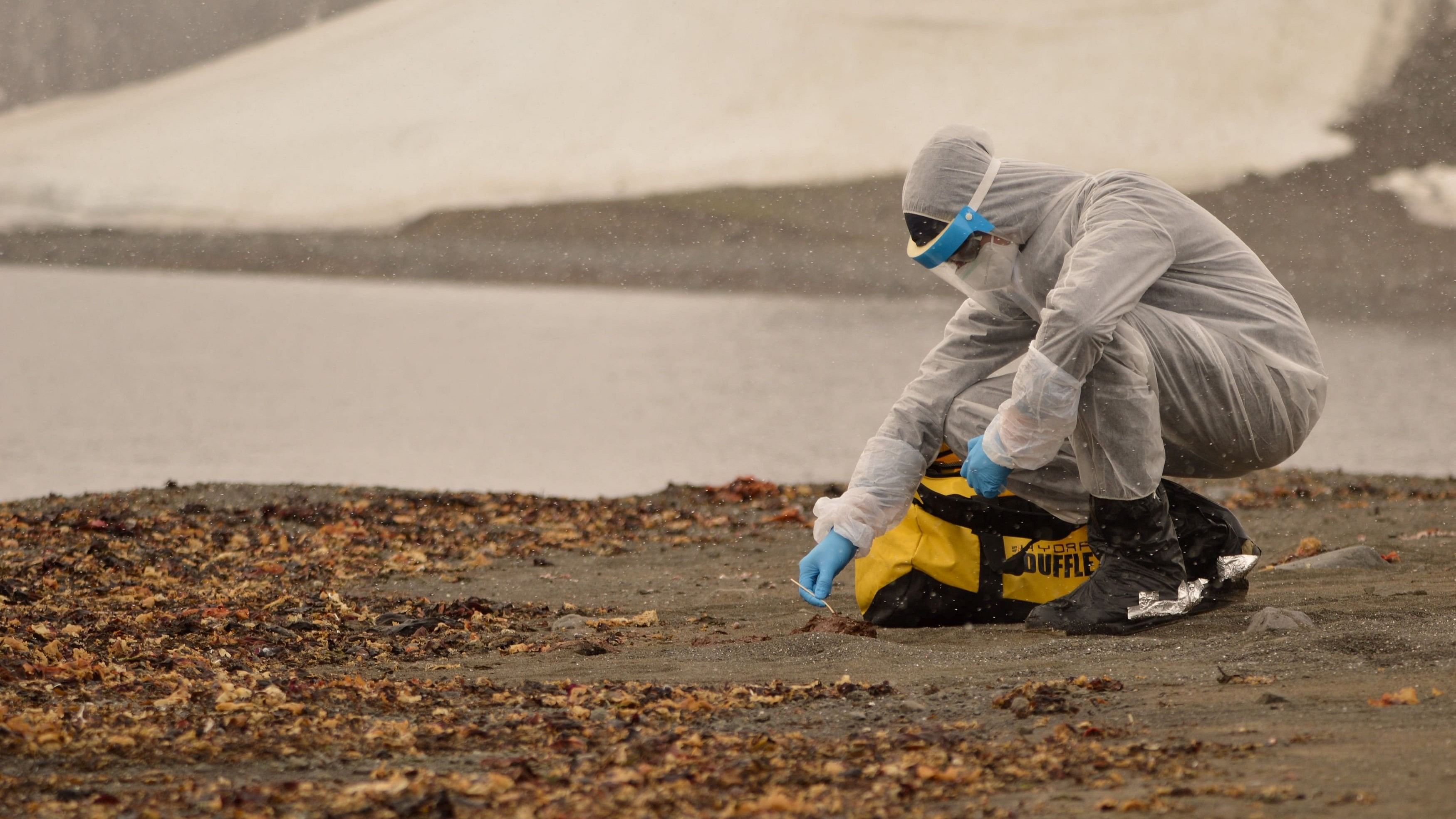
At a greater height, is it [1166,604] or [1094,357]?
[1094,357]

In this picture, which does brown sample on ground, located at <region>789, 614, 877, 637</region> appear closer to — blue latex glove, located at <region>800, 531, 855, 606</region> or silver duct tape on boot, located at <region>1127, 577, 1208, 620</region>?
blue latex glove, located at <region>800, 531, 855, 606</region>

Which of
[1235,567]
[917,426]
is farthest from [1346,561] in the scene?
[917,426]

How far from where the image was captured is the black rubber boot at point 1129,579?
2854 millimetres

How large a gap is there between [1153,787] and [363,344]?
20109mm

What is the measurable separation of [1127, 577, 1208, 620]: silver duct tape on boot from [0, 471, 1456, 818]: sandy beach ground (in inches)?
2.2

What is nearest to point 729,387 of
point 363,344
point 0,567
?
point 363,344

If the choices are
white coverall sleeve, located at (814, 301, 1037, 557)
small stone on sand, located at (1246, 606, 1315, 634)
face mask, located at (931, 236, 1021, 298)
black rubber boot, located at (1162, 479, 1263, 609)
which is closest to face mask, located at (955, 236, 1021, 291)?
face mask, located at (931, 236, 1021, 298)

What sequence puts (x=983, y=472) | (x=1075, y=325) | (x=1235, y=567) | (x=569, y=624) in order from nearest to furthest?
(x=1075, y=325) < (x=983, y=472) < (x=1235, y=567) < (x=569, y=624)

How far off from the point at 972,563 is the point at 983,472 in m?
0.41

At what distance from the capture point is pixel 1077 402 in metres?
2.69

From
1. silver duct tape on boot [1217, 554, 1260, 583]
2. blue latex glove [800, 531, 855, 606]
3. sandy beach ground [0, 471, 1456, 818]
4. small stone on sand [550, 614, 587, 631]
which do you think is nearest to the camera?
sandy beach ground [0, 471, 1456, 818]

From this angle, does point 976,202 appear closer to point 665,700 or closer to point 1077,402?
point 1077,402

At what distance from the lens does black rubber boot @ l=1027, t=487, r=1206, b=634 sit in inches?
112

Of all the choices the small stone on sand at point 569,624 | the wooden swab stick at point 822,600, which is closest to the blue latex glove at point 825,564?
the wooden swab stick at point 822,600
